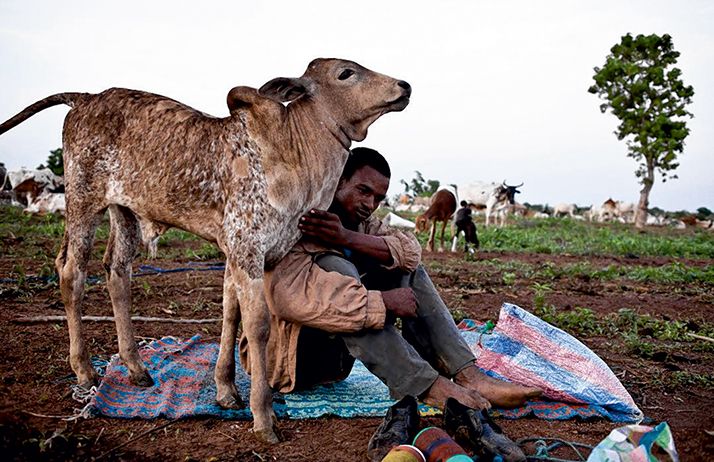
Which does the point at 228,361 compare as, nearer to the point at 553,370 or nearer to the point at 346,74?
the point at 346,74

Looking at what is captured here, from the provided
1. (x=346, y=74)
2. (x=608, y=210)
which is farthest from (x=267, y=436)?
(x=608, y=210)

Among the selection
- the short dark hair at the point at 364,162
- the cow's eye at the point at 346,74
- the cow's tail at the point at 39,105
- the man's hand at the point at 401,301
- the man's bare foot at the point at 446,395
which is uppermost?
the cow's eye at the point at 346,74

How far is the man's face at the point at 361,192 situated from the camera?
353 centimetres

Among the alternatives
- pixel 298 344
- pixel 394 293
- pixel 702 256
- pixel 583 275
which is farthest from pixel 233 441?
pixel 702 256

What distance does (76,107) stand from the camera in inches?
141

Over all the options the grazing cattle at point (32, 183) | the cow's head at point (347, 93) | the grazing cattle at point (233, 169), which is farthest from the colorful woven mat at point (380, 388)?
the grazing cattle at point (32, 183)

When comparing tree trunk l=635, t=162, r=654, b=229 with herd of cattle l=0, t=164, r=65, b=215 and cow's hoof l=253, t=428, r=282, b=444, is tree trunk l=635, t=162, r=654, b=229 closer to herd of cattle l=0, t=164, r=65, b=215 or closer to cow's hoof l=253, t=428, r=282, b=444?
herd of cattle l=0, t=164, r=65, b=215

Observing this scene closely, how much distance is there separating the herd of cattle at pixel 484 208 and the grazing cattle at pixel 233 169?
11.4 feet

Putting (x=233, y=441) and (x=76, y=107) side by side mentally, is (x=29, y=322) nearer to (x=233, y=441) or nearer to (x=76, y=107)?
(x=76, y=107)

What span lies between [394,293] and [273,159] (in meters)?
0.92

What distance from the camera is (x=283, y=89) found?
10.2 feet

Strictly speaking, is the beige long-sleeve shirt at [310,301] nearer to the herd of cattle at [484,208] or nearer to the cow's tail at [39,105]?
the cow's tail at [39,105]

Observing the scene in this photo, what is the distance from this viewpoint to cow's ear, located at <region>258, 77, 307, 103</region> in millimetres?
3062

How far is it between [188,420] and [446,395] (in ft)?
4.31
